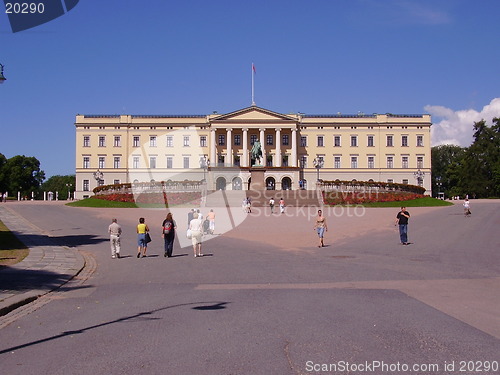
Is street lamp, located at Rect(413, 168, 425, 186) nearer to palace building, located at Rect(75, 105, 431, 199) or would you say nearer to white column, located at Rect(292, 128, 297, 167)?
palace building, located at Rect(75, 105, 431, 199)

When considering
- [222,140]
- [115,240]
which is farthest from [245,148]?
[115,240]

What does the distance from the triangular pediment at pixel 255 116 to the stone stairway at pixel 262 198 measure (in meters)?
33.0

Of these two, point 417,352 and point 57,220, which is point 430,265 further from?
point 57,220

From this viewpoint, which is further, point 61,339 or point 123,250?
point 123,250

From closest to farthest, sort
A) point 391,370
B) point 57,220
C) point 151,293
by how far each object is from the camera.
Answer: point 391,370, point 151,293, point 57,220

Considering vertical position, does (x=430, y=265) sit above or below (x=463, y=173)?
below

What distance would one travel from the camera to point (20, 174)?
11775 cm

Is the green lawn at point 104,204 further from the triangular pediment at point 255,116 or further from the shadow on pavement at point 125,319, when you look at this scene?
the shadow on pavement at point 125,319

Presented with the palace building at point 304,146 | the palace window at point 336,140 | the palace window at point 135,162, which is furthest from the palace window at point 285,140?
the palace window at point 135,162

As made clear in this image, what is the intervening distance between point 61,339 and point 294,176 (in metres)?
85.5

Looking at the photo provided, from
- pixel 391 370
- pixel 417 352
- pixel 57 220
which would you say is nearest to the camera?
pixel 391 370

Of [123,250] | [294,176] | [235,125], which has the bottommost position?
[123,250]

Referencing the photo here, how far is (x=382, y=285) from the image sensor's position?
43.2 ft

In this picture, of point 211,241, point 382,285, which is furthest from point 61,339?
point 211,241
